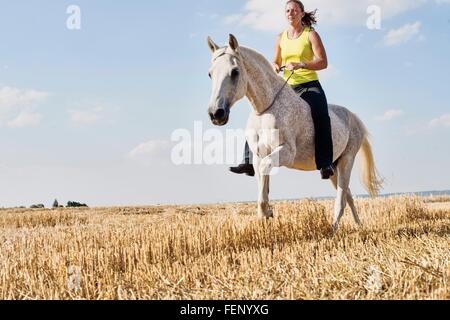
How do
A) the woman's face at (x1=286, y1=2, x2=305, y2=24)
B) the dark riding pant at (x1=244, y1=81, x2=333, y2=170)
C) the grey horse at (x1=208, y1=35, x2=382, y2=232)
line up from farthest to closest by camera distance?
the dark riding pant at (x1=244, y1=81, x2=333, y2=170)
the woman's face at (x1=286, y1=2, x2=305, y2=24)
the grey horse at (x1=208, y1=35, x2=382, y2=232)

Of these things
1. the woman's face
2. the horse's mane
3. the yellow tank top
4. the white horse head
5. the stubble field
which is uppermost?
the woman's face

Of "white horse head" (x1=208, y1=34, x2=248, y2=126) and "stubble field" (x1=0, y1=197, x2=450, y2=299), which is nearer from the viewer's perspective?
"stubble field" (x1=0, y1=197, x2=450, y2=299)

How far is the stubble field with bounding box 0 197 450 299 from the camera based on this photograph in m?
3.26

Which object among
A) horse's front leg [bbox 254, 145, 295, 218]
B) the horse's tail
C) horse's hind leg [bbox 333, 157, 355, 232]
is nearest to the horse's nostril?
horse's front leg [bbox 254, 145, 295, 218]

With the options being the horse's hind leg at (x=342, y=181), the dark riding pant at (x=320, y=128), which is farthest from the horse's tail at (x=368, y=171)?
the dark riding pant at (x=320, y=128)

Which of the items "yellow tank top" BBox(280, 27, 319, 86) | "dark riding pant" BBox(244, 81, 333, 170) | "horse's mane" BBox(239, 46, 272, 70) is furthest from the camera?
"dark riding pant" BBox(244, 81, 333, 170)

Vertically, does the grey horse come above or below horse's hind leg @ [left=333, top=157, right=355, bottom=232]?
above

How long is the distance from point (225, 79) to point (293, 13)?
1652 millimetres

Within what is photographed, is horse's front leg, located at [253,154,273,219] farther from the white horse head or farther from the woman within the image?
the white horse head

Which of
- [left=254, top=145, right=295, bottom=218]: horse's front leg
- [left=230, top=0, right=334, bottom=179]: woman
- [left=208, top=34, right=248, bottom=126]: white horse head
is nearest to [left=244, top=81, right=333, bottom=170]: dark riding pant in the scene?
[left=230, top=0, right=334, bottom=179]: woman

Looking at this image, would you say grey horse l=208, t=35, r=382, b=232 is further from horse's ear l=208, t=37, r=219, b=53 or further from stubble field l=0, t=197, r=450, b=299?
stubble field l=0, t=197, r=450, b=299

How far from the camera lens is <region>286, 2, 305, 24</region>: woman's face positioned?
247 inches
